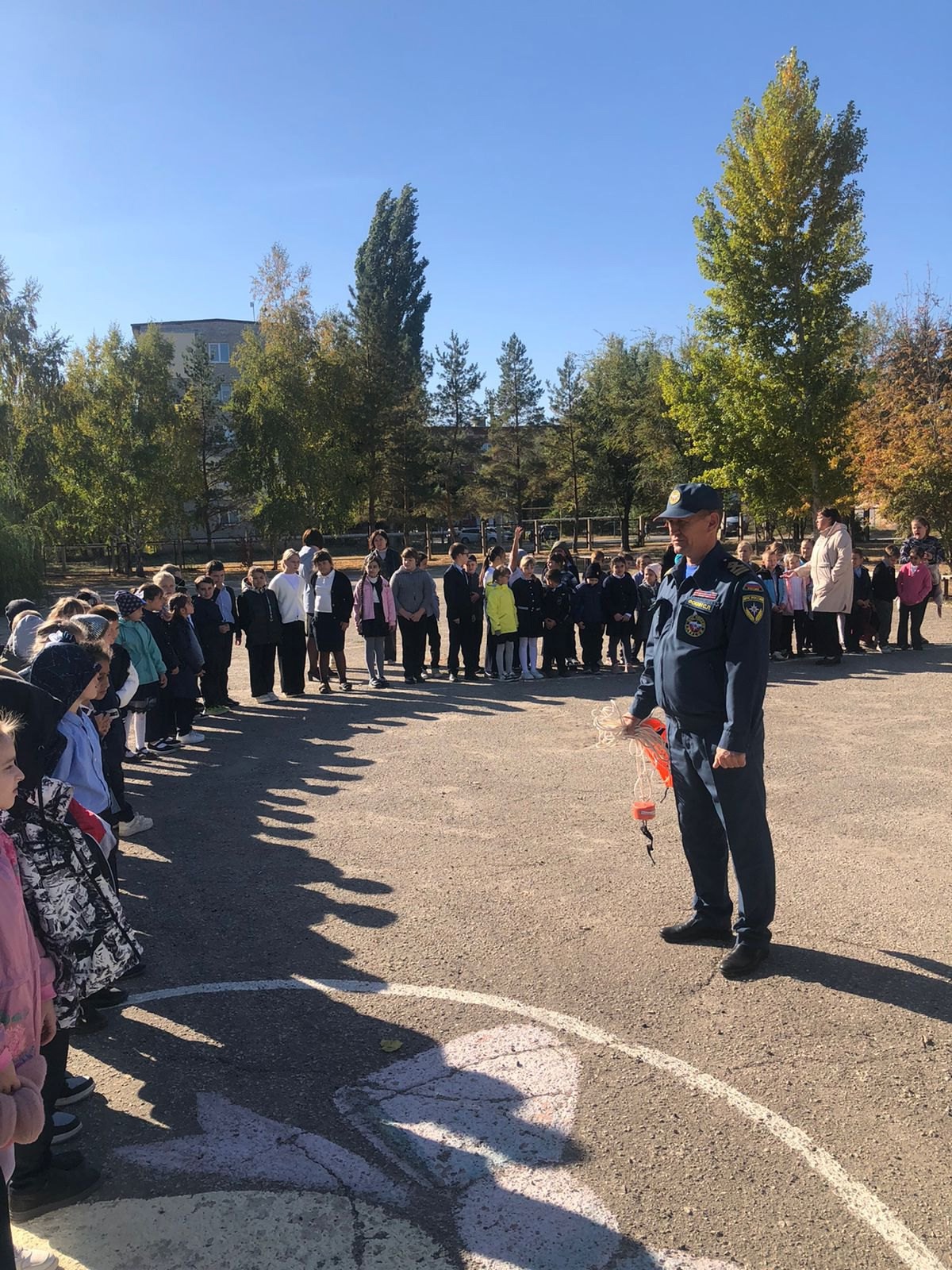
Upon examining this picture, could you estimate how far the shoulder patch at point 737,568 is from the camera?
4.35 m

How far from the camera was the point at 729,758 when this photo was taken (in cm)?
418

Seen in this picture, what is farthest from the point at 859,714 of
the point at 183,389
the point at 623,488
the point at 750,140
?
the point at 183,389

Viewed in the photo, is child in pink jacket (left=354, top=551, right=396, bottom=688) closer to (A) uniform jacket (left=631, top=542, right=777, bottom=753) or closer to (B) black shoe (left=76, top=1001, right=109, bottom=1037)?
(A) uniform jacket (left=631, top=542, right=777, bottom=753)

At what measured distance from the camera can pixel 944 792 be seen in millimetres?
7125

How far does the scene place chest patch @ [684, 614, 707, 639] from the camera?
4359 millimetres

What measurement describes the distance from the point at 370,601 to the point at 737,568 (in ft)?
29.2

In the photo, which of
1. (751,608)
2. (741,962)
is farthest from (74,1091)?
(751,608)

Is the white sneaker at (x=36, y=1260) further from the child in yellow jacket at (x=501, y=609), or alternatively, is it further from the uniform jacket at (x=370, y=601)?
the child in yellow jacket at (x=501, y=609)

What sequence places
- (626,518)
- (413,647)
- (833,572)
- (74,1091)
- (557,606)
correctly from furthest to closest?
(626,518)
(557,606)
(413,647)
(833,572)
(74,1091)

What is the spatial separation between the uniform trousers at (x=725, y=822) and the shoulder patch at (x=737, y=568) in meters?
0.71

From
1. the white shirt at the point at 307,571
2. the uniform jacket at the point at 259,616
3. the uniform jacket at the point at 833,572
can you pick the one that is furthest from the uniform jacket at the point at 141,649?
the uniform jacket at the point at 833,572

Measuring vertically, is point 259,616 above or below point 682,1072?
above

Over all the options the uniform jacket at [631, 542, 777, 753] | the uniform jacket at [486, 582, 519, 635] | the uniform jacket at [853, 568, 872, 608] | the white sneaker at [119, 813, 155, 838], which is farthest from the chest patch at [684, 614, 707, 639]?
the uniform jacket at [853, 568, 872, 608]

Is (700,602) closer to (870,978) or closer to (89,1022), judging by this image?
(870,978)
